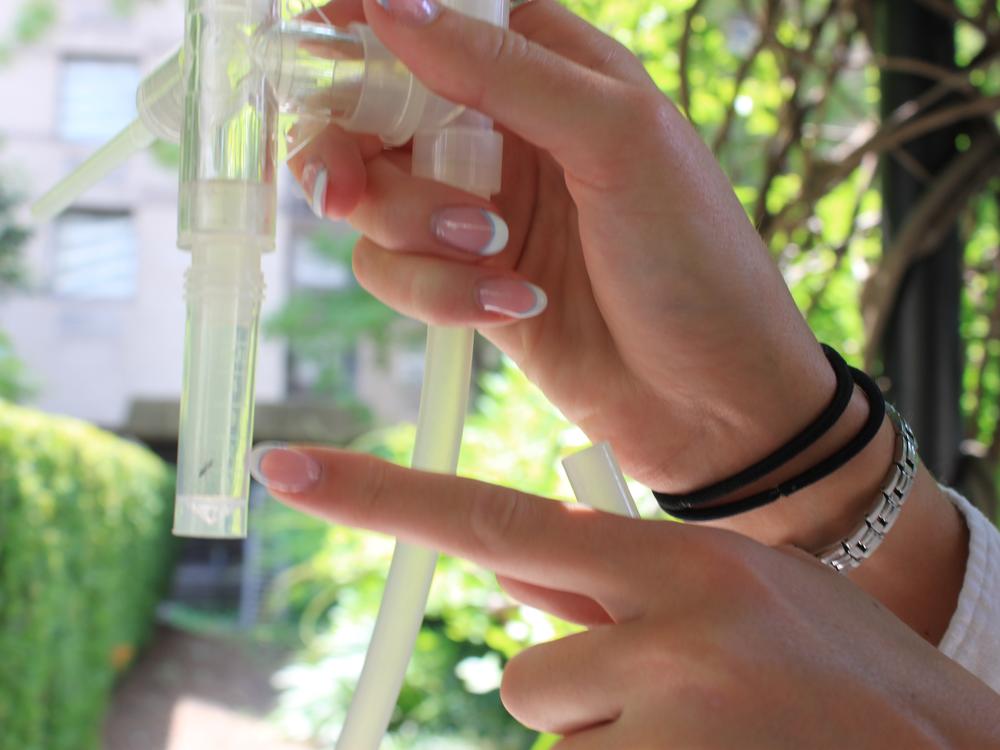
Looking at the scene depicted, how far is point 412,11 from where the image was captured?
1.25 feet

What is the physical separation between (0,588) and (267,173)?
270cm

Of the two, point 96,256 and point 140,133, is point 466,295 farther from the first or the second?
point 96,256

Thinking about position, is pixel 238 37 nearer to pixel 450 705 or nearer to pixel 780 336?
pixel 780 336

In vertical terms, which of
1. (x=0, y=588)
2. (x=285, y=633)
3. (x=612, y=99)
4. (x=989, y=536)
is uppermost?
(x=612, y=99)

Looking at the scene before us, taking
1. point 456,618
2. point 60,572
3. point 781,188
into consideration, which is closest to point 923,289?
point 781,188

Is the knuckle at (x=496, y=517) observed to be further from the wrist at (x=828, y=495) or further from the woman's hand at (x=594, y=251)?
the wrist at (x=828, y=495)

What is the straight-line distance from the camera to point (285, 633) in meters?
6.73

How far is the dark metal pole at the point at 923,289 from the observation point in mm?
1065

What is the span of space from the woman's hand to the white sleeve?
8 cm

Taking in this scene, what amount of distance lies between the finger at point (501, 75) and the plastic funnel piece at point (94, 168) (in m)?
0.14

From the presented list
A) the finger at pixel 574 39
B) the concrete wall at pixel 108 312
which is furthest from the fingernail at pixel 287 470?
the concrete wall at pixel 108 312

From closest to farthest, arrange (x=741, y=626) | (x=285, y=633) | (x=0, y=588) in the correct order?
(x=741, y=626), (x=0, y=588), (x=285, y=633)

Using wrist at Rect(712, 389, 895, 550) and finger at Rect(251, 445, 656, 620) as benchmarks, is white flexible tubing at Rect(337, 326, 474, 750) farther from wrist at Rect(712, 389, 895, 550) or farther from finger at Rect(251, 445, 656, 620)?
wrist at Rect(712, 389, 895, 550)

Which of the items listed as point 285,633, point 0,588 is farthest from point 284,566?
point 0,588
